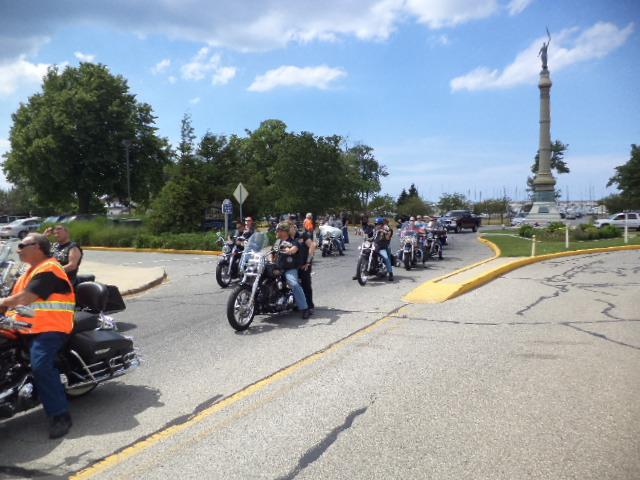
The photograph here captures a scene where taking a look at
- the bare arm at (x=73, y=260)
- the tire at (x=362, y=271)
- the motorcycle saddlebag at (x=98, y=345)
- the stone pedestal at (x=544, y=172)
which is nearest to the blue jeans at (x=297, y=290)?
the bare arm at (x=73, y=260)

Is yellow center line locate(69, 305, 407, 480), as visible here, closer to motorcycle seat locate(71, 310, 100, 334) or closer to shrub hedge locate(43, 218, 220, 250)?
motorcycle seat locate(71, 310, 100, 334)

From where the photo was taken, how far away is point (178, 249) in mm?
24578

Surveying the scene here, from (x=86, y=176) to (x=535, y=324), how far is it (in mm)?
47723

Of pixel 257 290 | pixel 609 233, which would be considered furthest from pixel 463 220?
pixel 257 290

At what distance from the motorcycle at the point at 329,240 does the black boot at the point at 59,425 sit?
16.7 meters

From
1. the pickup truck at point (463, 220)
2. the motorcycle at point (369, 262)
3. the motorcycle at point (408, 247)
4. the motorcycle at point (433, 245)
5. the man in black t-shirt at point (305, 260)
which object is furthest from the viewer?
the pickup truck at point (463, 220)

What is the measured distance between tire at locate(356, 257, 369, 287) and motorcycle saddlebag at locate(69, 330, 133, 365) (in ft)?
25.5

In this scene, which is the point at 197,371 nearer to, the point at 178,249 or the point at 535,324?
the point at 535,324

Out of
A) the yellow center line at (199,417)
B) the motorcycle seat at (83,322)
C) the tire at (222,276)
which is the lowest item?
the yellow center line at (199,417)

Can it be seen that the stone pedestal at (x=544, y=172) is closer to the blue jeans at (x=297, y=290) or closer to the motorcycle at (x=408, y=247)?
the motorcycle at (x=408, y=247)

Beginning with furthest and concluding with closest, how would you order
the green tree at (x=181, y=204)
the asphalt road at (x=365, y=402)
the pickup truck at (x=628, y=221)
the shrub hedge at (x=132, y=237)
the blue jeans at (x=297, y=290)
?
1. the pickup truck at (x=628, y=221)
2. the green tree at (x=181, y=204)
3. the shrub hedge at (x=132, y=237)
4. the blue jeans at (x=297, y=290)
5. the asphalt road at (x=365, y=402)

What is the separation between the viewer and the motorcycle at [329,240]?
21.0 meters

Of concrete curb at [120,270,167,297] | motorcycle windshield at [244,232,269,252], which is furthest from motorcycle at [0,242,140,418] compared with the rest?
concrete curb at [120,270,167,297]

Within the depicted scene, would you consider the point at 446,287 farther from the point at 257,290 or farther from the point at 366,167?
the point at 366,167
